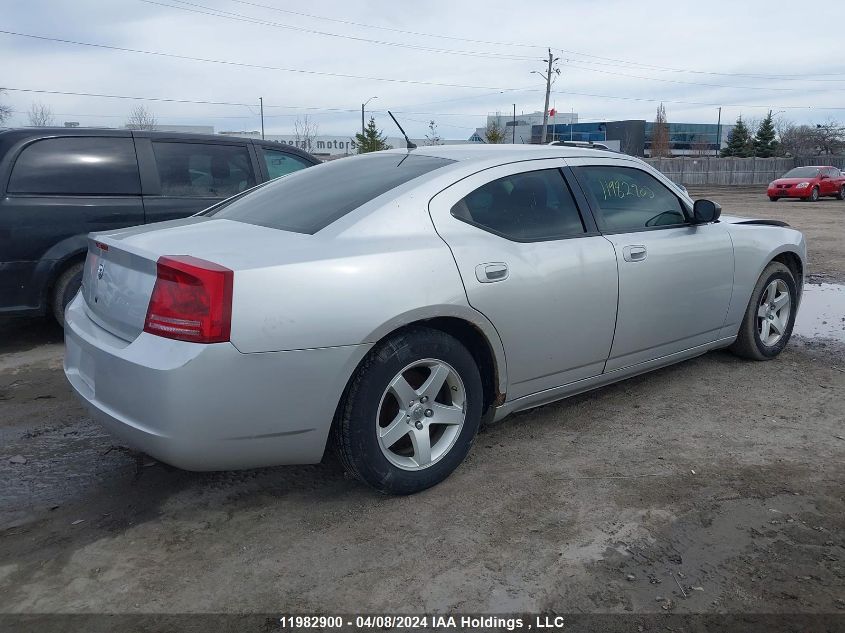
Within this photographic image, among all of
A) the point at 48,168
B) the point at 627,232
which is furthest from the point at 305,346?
the point at 48,168

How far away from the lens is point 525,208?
3754 millimetres

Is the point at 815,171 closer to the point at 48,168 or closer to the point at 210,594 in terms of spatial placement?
the point at 48,168

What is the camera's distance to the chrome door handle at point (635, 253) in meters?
4.01

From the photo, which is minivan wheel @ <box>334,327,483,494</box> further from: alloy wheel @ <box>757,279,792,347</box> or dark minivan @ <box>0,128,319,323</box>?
dark minivan @ <box>0,128,319,323</box>

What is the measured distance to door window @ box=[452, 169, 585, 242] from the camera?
3.54 metres

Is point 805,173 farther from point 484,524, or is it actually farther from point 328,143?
point 328,143

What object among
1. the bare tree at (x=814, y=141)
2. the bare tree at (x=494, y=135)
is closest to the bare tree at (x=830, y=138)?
the bare tree at (x=814, y=141)

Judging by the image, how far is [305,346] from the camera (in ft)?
9.20

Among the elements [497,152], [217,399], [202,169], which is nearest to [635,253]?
[497,152]

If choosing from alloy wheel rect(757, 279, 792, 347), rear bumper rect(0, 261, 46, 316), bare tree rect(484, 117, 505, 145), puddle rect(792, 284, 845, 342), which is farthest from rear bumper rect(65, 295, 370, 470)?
bare tree rect(484, 117, 505, 145)

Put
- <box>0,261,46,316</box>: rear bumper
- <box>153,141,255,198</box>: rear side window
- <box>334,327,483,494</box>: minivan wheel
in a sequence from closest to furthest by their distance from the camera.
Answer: <box>334,327,483,494</box>: minivan wheel < <box>0,261,46,316</box>: rear bumper < <box>153,141,255,198</box>: rear side window

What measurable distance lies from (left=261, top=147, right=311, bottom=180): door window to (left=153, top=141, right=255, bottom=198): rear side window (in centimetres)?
20

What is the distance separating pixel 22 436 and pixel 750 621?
3.70 meters

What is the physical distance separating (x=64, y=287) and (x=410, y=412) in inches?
152
